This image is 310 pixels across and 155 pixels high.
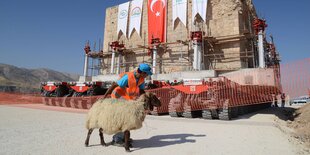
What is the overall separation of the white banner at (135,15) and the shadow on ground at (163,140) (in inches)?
843

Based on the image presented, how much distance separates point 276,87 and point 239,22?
41.2ft

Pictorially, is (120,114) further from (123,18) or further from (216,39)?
(123,18)

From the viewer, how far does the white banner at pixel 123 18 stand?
26.0 meters

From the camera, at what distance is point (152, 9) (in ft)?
76.5

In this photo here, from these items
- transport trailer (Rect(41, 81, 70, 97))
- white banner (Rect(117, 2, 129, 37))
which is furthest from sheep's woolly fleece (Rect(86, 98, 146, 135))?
white banner (Rect(117, 2, 129, 37))

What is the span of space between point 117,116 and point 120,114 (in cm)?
6

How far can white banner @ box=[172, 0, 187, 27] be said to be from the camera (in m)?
21.0

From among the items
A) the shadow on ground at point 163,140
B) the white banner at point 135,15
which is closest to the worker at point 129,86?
the shadow on ground at point 163,140

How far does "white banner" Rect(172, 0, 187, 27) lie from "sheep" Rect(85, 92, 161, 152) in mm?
18724

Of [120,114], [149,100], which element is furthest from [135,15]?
[120,114]

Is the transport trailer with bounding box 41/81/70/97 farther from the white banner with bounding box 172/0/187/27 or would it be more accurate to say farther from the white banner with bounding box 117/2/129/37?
the white banner with bounding box 172/0/187/27

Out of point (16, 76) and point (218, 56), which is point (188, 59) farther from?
point (16, 76)

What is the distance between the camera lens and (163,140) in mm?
4215

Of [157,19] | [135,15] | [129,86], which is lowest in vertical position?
[129,86]
